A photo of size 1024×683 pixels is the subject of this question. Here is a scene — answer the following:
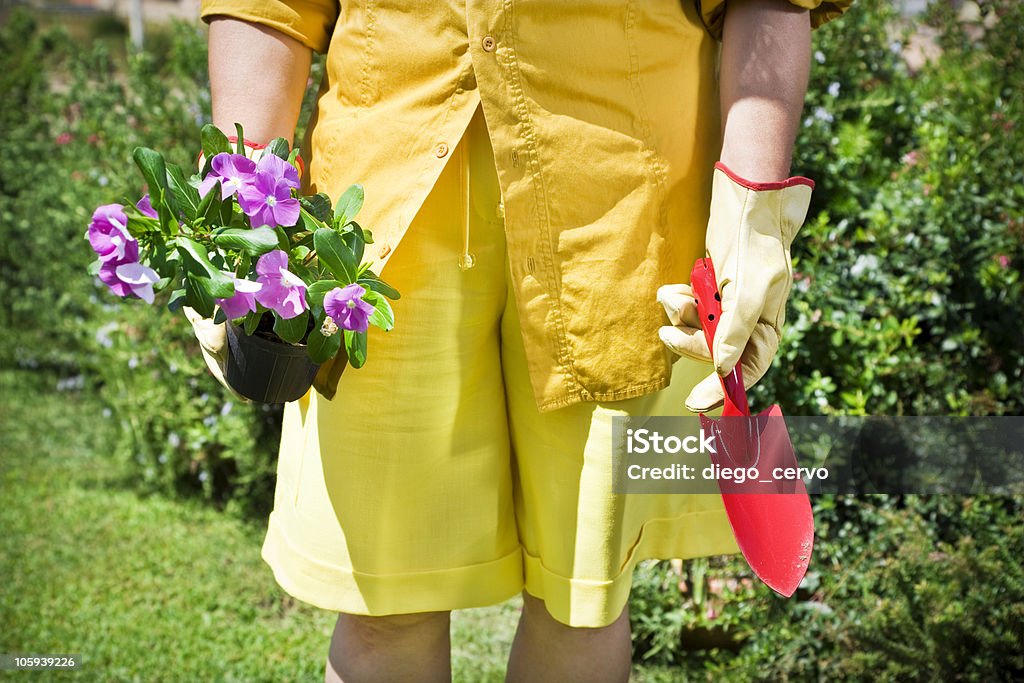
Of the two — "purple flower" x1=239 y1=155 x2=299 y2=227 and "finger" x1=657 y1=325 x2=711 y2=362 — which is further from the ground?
"purple flower" x1=239 y1=155 x2=299 y2=227

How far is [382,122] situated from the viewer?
53.0 inches

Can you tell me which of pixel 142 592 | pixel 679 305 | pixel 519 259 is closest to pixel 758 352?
pixel 679 305

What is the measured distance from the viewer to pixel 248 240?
1122 mm

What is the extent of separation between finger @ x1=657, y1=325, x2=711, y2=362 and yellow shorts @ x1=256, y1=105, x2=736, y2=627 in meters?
0.12

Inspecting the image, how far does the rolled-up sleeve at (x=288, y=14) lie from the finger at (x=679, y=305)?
0.62 m

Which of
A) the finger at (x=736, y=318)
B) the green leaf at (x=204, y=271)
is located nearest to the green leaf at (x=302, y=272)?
the green leaf at (x=204, y=271)

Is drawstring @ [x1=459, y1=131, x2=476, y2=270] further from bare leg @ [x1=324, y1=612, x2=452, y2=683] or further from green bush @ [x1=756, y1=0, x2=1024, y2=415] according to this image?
green bush @ [x1=756, y1=0, x2=1024, y2=415]

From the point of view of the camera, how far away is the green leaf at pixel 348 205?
3.98 ft

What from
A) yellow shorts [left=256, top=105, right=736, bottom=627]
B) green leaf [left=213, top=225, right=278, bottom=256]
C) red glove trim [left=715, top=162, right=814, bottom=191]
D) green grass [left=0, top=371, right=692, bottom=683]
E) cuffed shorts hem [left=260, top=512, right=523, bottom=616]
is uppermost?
red glove trim [left=715, top=162, right=814, bottom=191]

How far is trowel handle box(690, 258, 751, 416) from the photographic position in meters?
1.30

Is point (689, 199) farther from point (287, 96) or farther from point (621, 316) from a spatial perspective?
point (287, 96)

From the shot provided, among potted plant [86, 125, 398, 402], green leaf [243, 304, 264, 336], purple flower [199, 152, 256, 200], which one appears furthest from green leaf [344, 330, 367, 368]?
purple flower [199, 152, 256, 200]

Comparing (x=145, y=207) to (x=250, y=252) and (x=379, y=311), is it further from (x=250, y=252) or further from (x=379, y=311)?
(x=379, y=311)

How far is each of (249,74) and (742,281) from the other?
2.43ft
